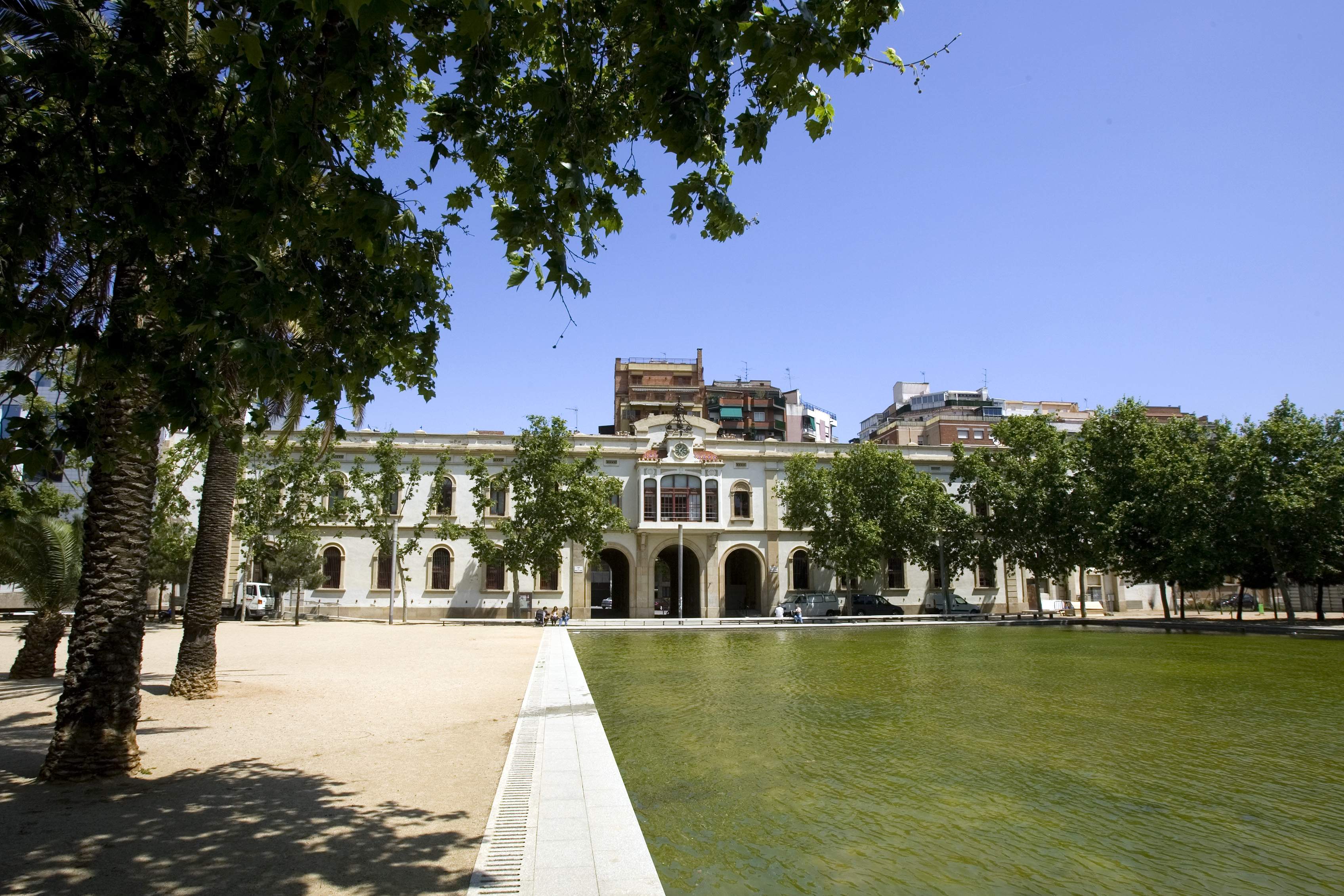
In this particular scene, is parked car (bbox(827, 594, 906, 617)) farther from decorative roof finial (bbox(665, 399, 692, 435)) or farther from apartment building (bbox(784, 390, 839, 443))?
apartment building (bbox(784, 390, 839, 443))

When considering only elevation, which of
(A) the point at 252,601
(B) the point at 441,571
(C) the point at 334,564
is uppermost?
(C) the point at 334,564

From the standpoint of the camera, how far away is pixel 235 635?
26.9 meters

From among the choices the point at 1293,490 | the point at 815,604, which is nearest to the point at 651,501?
the point at 815,604

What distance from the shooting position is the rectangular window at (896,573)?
47.8m

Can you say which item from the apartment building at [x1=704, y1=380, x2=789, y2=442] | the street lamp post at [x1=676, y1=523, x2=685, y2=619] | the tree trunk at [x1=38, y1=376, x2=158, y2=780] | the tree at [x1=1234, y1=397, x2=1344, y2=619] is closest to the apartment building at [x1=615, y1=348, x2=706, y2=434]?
the apartment building at [x1=704, y1=380, x2=789, y2=442]

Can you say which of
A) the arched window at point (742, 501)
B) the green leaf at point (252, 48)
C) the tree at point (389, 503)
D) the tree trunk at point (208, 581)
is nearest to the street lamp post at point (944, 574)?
the arched window at point (742, 501)

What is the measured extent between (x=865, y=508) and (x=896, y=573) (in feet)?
22.2

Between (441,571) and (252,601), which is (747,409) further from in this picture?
(252,601)

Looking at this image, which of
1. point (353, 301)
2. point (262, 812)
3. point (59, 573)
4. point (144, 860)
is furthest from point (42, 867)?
point (59, 573)

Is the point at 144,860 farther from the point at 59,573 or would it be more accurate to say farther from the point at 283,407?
the point at 283,407

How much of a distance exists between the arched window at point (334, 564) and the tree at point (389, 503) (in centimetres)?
207

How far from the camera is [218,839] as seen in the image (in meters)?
5.53

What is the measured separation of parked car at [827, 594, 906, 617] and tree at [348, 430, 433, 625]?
22374 mm

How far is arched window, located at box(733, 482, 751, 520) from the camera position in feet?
152
